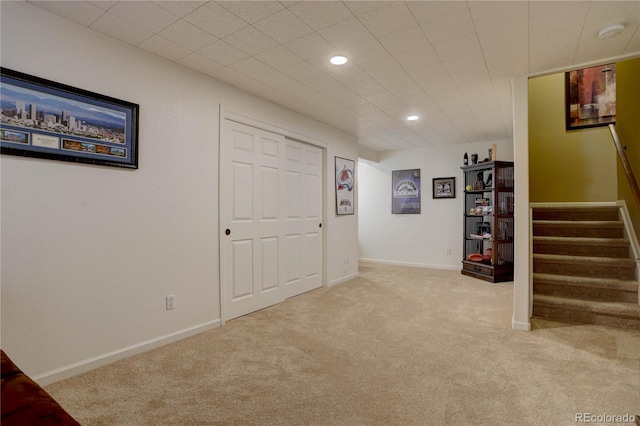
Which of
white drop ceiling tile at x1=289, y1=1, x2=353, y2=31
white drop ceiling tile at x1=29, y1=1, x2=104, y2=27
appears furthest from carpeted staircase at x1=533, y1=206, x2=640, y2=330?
white drop ceiling tile at x1=29, y1=1, x2=104, y2=27

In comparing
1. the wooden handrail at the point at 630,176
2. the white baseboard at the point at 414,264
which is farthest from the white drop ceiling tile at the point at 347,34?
the white baseboard at the point at 414,264

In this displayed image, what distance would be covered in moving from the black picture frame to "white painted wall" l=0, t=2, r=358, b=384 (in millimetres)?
71

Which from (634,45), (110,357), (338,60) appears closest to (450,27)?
(338,60)

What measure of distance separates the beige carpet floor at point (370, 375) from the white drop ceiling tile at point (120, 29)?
239cm

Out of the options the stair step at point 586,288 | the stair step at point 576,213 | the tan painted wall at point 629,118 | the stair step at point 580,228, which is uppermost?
the tan painted wall at point 629,118

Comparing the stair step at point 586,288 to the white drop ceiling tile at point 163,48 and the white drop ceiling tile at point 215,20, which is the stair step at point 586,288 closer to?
the white drop ceiling tile at point 215,20

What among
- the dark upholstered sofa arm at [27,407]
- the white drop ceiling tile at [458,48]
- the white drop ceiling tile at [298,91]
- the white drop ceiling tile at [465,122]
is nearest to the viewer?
the dark upholstered sofa arm at [27,407]

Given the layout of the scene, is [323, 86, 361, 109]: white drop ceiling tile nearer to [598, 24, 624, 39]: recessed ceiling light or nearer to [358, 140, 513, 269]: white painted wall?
[598, 24, 624, 39]: recessed ceiling light

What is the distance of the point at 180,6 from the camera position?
2002 mm

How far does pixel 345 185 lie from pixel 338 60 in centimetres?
265

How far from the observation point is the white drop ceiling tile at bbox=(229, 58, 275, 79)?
2758mm

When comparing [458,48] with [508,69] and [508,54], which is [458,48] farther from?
[508,69]

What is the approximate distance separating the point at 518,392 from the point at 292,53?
112 inches

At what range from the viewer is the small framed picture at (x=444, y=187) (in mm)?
6098
